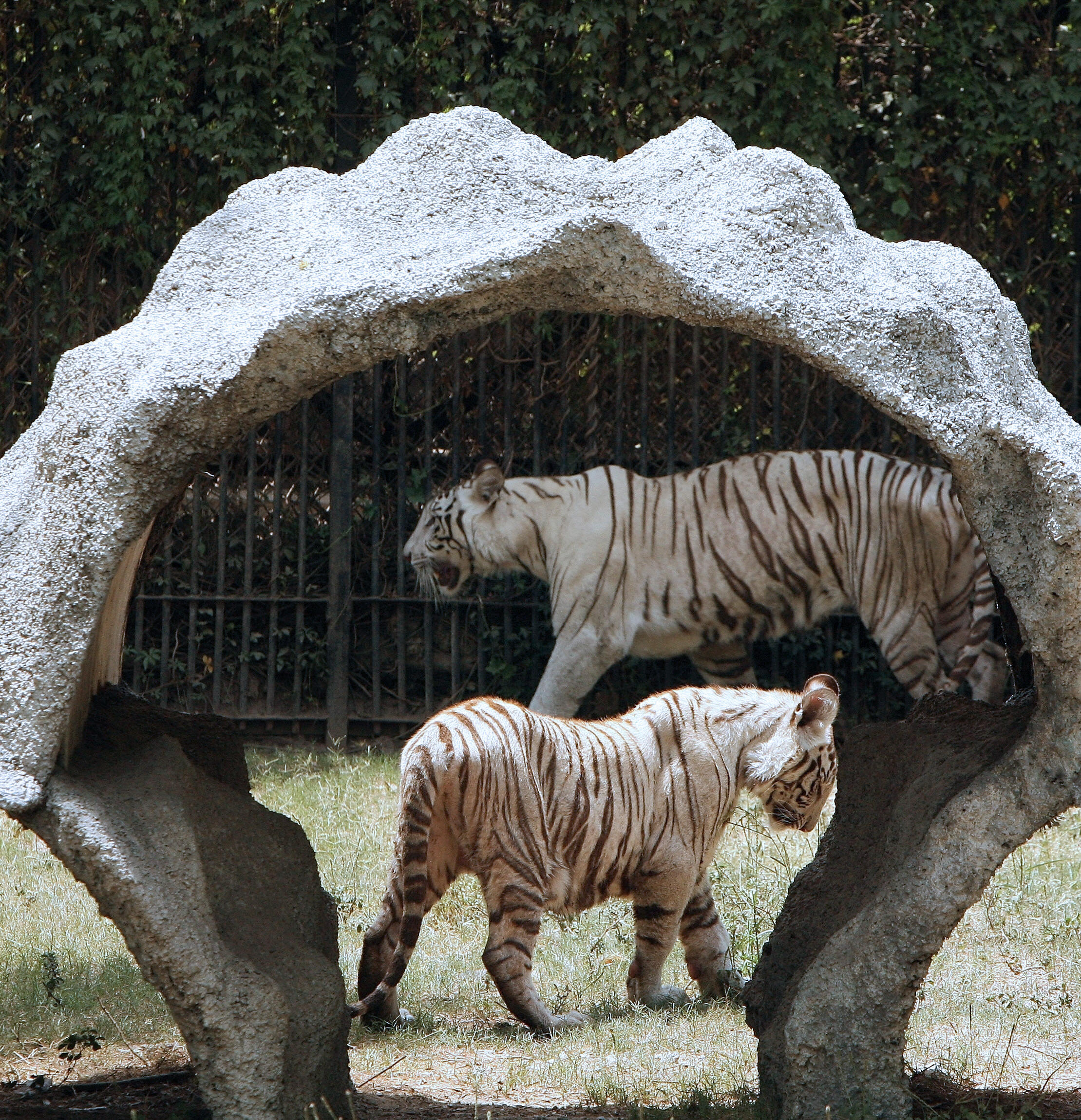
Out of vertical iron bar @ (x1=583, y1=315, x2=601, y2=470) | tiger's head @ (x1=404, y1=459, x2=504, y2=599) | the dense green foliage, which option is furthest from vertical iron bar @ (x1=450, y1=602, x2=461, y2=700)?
the dense green foliage

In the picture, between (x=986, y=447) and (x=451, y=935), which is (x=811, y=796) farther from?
(x=986, y=447)

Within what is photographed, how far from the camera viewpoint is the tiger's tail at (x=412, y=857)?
370 centimetres

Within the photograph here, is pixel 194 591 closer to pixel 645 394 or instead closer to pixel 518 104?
pixel 645 394

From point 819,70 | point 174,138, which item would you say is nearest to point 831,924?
point 819,70

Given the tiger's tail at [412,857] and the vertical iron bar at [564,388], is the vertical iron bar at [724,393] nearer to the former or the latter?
the vertical iron bar at [564,388]

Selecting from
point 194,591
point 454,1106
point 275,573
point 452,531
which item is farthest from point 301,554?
point 454,1106

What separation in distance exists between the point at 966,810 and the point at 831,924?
0.61 metres

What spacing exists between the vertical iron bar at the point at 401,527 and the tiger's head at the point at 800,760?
368cm

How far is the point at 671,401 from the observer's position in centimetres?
766

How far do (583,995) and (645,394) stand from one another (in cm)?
414

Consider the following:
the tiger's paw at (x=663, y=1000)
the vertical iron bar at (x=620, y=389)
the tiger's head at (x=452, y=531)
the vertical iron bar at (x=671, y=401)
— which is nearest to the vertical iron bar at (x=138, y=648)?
the tiger's head at (x=452, y=531)

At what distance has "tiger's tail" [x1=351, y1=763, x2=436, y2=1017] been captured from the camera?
3.70 m

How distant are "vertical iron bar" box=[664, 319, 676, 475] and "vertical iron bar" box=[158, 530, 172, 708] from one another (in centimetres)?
289

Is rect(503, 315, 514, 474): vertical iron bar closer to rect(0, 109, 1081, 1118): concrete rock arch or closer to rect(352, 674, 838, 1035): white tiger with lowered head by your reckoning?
rect(352, 674, 838, 1035): white tiger with lowered head
